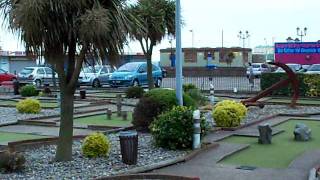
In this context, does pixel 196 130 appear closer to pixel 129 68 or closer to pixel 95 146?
pixel 95 146

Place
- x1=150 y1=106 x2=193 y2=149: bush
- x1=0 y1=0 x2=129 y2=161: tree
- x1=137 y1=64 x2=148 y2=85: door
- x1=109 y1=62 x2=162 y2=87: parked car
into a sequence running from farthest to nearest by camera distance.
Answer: x1=137 y1=64 x2=148 y2=85: door
x1=109 y1=62 x2=162 y2=87: parked car
x1=150 y1=106 x2=193 y2=149: bush
x1=0 y1=0 x2=129 y2=161: tree

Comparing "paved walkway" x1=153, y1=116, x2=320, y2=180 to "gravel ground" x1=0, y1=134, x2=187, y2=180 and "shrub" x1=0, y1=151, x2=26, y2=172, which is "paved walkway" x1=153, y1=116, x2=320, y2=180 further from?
"shrub" x1=0, y1=151, x2=26, y2=172

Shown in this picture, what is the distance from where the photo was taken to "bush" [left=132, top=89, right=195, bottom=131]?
14.1 metres

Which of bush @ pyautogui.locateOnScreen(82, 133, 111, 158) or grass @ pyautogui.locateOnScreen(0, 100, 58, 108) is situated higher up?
bush @ pyautogui.locateOnScreen(82, 133, 111, 158)

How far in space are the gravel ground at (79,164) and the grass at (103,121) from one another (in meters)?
4.40

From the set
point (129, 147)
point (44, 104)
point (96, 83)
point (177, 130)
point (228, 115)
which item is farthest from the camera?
point (96, 83)

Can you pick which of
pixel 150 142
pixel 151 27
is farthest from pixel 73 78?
pixel 151 27

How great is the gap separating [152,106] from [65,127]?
14.3ft

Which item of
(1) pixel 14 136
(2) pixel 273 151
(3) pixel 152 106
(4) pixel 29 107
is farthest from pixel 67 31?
(4) pixel 29 107

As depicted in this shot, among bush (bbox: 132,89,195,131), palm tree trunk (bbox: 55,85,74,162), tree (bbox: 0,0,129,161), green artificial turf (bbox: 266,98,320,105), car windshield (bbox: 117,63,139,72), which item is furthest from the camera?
car windshield (bbox: 117,63,139,72)

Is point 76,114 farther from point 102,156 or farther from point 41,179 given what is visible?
point 41,179

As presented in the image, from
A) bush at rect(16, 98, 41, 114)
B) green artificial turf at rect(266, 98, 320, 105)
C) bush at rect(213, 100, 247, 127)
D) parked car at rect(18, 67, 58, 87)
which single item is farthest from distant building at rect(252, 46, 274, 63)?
bush at rect(213, 100, 247, 127)

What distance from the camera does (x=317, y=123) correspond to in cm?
1684

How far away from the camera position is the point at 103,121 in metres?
17.5
